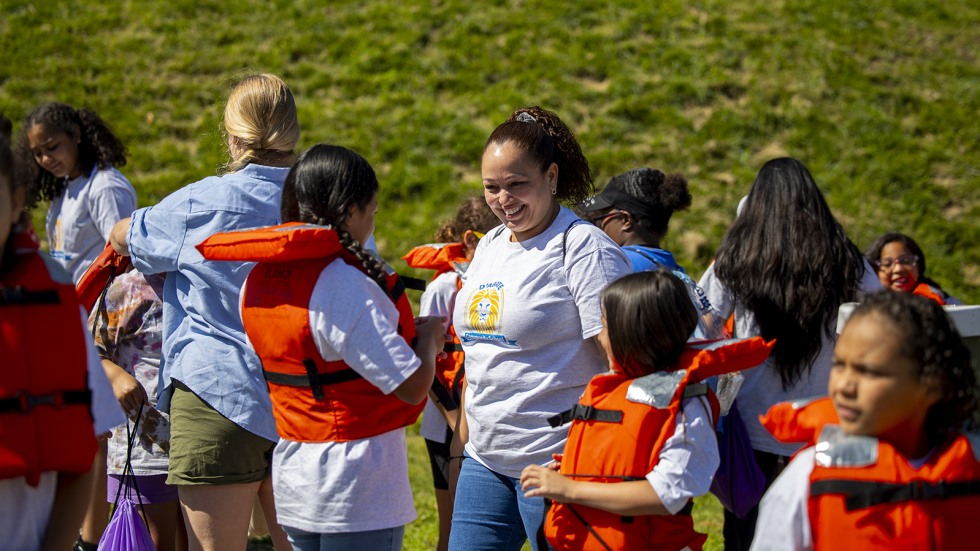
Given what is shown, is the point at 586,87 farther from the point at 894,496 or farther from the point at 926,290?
the point at 894,496

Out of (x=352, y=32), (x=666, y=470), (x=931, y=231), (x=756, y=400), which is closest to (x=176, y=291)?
(x=666, y=470)

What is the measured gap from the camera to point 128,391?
379 centimetres

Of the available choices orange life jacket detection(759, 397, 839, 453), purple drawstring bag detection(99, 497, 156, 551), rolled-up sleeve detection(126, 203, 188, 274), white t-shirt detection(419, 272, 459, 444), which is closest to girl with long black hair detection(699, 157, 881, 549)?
orange life jacket detection(759, 397, 839, 453)

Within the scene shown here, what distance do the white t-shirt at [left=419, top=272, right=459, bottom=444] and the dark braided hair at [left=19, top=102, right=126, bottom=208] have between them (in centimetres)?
216

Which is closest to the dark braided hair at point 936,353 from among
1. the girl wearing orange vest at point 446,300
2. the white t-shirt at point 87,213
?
the girl wearing orange vest at point 446,300

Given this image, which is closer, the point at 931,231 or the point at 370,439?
the point at 370,439

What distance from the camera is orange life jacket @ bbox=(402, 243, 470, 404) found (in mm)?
4832

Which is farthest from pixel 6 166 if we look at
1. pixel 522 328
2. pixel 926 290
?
pixel 926 290

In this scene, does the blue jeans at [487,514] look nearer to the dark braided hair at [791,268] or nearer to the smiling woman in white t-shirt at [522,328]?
the smiling woman in white t-shirt at [522,328]

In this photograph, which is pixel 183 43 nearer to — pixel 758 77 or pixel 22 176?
pixel 758 77

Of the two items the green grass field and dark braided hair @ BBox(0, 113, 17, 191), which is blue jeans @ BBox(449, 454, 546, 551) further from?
the green grass field

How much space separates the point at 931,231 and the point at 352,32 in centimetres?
730

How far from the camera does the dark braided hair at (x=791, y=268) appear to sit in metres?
3.70

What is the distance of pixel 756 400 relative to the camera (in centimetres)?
380
